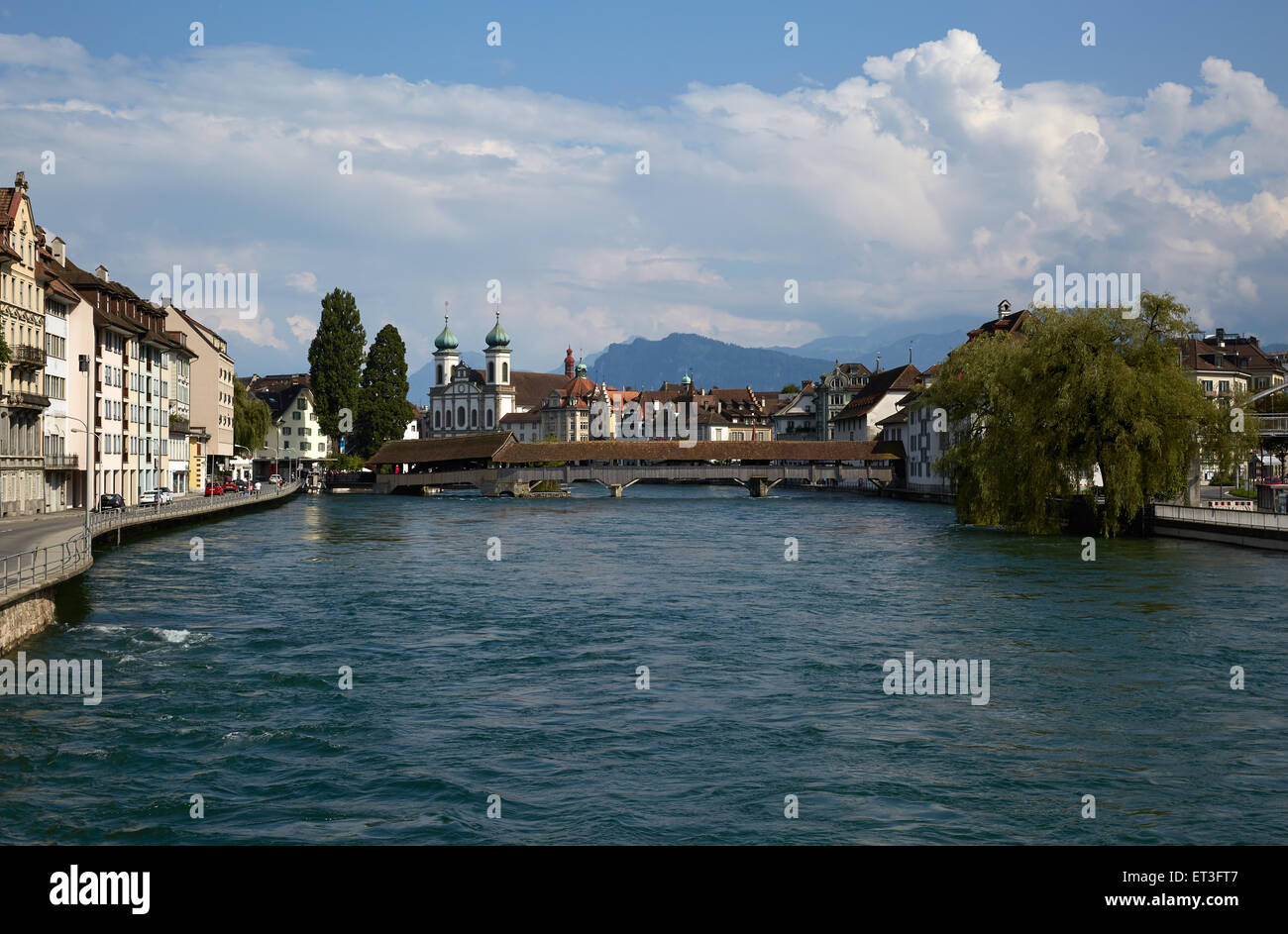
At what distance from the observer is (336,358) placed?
125 metres

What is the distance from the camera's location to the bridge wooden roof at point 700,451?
12206cm

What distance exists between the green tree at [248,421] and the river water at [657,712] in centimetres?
8826

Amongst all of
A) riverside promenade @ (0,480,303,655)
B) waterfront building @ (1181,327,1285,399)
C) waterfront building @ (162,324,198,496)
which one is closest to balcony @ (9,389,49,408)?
riverside promenade @ (0,480,303,655)

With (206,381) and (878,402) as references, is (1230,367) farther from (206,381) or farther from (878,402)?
(206,381)

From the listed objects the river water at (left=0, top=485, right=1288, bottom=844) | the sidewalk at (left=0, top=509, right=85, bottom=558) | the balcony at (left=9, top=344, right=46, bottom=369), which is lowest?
the river water at (left=0, top=485, right=1288, bottom=844)

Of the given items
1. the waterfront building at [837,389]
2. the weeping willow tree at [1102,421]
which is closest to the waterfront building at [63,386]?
the weeping willow tree at [1102,421]

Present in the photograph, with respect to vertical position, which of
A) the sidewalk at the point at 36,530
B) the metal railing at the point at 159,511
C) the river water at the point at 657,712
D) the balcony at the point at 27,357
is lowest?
the river water at the point at 657,712

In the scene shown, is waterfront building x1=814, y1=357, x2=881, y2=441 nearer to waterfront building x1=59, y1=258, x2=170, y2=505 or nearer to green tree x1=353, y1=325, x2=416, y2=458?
green tree x1=353, y1=325, x2=416, y2=458

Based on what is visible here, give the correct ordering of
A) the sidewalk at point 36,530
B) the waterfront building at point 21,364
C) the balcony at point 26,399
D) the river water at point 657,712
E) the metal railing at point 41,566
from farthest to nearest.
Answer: the balcony at point 26,399, the waterfront building at point 21,364, the sidewalk at point 36,530, the metal railing at point 41,566, the river water at point 657,712

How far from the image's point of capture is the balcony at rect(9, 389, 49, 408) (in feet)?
181

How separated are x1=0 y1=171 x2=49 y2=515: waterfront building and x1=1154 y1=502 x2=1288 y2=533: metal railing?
53144 millimetres

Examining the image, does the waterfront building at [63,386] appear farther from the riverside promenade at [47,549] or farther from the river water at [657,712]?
the river water at [657,712]
